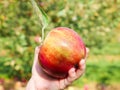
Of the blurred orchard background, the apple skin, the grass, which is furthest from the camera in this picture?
the grass

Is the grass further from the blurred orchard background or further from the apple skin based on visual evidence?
the apple skin

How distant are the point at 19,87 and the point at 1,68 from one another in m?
1.92

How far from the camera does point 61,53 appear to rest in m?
1.83

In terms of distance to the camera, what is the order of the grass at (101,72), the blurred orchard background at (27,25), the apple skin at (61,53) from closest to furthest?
the apple skin at (61,53) < the blurred orchard background at (27,25) < the grass at (101,72)

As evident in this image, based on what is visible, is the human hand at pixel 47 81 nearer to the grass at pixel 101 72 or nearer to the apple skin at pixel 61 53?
the apple skin at pixel 61 53

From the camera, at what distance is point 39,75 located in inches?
83.0

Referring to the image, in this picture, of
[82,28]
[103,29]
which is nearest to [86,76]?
[103,29]

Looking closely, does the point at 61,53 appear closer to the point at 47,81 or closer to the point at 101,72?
the point at 47,81

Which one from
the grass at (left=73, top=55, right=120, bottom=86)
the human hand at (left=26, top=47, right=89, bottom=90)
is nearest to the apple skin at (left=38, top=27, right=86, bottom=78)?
the human hand at (left=26, top=47, right=89, bottom=90)

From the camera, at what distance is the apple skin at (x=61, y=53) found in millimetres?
1822

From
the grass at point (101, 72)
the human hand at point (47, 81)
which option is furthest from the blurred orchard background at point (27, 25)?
the human hand at point (47, 81)

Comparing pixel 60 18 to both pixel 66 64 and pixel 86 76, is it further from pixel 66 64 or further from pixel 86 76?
pixel 66 64

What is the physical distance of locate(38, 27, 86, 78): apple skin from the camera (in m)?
1.82

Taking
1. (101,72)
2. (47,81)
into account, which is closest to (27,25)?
(101,72)
